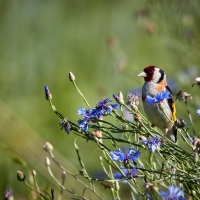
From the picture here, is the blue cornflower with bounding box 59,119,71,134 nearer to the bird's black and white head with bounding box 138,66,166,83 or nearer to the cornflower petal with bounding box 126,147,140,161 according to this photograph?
the cornflower petal with bounding box 126,147,140,161

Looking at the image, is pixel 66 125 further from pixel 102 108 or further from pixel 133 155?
pixel 133 155

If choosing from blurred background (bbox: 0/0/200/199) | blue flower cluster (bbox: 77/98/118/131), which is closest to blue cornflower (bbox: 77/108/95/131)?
blue flower cluster (bbox: 77/98/118/131)

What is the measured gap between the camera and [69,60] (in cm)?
620

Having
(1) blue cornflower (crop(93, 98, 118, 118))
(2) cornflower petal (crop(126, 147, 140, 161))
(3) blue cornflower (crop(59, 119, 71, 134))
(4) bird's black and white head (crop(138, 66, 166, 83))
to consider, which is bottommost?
(2) cornflower petal (crop(126, 147, 140, 161))

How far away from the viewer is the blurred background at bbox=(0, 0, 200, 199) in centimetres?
384

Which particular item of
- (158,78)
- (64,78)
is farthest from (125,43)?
(158,78)

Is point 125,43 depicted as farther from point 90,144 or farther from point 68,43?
point 90,144

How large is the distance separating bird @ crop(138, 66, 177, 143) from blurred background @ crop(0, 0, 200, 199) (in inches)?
27.9

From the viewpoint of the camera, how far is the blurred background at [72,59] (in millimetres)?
3838

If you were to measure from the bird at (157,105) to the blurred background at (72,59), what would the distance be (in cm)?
71

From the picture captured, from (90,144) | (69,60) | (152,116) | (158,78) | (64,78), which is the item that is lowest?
(152,116)

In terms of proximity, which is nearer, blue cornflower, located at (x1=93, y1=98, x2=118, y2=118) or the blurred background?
blue cornflower, located at (x1=93, y1=98, x2=118, y2=118)

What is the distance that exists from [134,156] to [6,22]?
13.4ft

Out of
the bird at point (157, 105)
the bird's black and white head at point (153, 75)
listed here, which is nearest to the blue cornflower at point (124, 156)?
the bird at point (157, 105)
